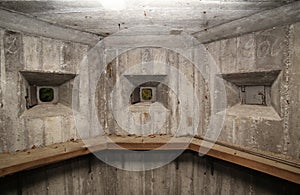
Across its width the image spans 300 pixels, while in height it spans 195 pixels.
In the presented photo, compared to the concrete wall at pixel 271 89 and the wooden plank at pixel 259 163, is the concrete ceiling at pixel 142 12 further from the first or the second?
the wooden plank at pixel 259 163

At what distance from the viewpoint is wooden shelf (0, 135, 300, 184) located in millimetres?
1548

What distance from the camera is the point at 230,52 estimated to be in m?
2.05

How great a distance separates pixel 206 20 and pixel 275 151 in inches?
62.9

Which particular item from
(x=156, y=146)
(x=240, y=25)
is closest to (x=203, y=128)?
→ (x=156, y=146)

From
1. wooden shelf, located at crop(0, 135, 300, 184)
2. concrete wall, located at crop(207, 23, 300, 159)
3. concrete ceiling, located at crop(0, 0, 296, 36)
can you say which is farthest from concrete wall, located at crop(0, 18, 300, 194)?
concrete ceiling, located at crop(0, 0, 296, 36)

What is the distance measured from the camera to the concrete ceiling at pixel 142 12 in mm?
1545

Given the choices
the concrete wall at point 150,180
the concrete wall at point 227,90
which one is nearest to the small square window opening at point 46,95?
the concrete wall at point 227,90

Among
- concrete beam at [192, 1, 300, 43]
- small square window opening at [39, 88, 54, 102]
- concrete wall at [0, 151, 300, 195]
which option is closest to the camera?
concrete beam at [192, 1, 300, 43]

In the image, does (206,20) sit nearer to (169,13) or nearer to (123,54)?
(169,13)

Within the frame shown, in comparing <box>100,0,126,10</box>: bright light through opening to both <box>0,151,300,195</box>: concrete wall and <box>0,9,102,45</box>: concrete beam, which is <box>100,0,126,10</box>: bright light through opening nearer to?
<box>0,9,102,45</box>: concrete beam

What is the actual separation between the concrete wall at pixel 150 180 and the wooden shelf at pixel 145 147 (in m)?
0.29

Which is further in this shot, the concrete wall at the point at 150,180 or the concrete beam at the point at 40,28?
the concrete wall at the point at 150,180

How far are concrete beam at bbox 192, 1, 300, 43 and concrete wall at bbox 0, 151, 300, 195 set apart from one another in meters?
1.61

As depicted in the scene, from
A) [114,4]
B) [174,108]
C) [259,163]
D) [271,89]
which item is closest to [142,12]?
[114,4]
